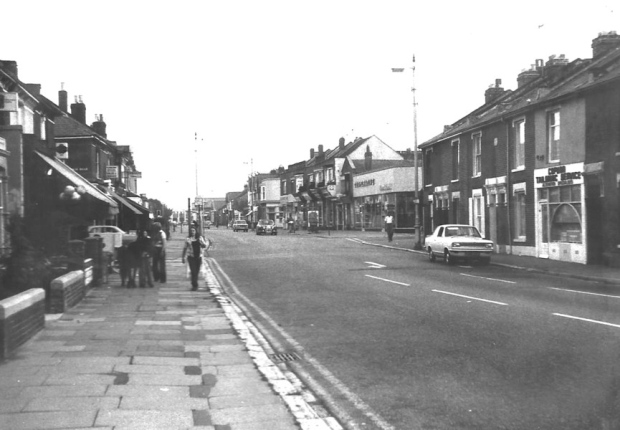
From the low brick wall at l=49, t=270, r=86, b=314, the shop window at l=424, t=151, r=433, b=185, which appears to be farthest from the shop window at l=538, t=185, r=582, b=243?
the low brick wall at l=49, t=270, r=86, b=314

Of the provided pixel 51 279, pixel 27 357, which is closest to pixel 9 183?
pixel 51 279

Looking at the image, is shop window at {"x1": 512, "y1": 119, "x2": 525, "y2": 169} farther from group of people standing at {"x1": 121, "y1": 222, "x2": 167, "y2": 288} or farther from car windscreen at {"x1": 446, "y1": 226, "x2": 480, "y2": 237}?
group of people standing at {"x1": 121, "y1": 222, "x2": 167, "y2": 288}

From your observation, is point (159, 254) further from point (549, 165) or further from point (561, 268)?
point (549, 165)

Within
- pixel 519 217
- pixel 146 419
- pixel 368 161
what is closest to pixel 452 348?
pixel 146 419

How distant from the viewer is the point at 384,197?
60.3m

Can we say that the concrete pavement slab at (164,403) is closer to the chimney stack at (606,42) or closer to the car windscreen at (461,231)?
the car windscreen at (461,231)

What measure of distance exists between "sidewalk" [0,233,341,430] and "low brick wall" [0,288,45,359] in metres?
0.14

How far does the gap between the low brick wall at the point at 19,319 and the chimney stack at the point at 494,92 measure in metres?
35.4

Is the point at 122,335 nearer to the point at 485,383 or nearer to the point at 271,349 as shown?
the point at 271,349

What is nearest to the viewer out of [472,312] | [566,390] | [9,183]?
[566,390]

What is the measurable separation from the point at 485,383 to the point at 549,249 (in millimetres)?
21046

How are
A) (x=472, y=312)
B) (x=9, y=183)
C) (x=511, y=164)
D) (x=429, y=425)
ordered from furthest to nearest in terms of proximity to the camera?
(x=511, y=164) < (x=9, y=183) < (x=472, y=312) < (x=429, y=425)

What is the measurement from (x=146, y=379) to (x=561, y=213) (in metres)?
21.9

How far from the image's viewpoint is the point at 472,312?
39.0ft
